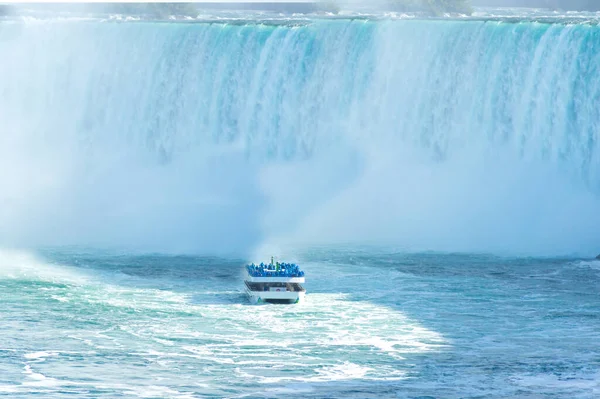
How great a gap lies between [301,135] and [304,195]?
417cm

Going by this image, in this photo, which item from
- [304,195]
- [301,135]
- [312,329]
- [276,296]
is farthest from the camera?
[301,135]

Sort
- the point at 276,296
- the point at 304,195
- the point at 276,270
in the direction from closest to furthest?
the point at 276,296 → the point at 276,270 → the point at 304,195

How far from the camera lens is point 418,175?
73.6 m

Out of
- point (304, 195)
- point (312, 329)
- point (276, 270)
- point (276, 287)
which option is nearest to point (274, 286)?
point (276, 287)

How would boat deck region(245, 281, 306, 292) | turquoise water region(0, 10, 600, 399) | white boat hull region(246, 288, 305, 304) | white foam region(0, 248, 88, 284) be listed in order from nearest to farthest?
turquoise water region(0, 10, 600, 399) < white boat hull region(246, 288, 305, 304) < boat deck region(245, 281, 306, 292) < white foam region(0, 248, 88, 284)

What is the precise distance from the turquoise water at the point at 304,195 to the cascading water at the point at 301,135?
89mm

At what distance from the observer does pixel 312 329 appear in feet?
175

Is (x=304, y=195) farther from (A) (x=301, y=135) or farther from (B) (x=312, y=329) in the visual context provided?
(B) (x=312, y=329)

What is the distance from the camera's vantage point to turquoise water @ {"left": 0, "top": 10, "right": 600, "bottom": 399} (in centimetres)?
5191

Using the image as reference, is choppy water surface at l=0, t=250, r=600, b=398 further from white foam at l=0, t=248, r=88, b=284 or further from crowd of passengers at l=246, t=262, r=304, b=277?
crowd of passengers at l=246, t=262, r=304, b=277

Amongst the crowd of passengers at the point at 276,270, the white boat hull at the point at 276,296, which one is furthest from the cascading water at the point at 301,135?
the white boat hull at the point at 276,296

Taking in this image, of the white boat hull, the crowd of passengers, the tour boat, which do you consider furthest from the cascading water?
the white boat hull

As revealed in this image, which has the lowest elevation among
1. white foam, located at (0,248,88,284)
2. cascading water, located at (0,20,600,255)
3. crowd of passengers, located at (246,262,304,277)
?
crowd of passengers, located at (246,262,304,277)

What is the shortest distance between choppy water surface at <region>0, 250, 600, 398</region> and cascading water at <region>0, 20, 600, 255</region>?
5.10m
